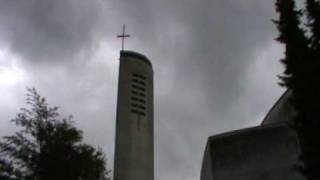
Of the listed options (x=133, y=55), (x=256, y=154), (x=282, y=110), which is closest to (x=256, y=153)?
(x=256, y=154)

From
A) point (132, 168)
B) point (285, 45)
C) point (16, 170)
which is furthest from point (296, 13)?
point (132, 168)

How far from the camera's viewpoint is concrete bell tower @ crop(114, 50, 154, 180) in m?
41.1

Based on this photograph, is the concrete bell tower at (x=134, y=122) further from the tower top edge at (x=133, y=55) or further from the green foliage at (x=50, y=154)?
the green foliage at (x=50, y=154)

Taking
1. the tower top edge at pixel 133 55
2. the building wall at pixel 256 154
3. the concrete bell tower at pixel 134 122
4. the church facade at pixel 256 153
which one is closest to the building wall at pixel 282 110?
the church facade at pixel 256 153

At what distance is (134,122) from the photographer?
4259 centimetres

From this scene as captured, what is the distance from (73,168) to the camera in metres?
15.9

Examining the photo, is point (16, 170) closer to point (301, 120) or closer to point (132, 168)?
point (301, 120)

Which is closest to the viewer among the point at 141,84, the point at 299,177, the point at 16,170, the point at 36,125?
the point at 16,170

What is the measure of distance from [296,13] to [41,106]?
10.0 m

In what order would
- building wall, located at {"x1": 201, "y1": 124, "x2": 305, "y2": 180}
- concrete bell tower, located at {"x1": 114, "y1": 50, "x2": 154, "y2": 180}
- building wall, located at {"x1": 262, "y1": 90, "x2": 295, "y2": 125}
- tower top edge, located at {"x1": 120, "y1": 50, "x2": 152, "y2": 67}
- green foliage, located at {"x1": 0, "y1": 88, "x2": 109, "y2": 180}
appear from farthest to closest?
tower top edge, located at {"x1": 120, "y1": 50, "x2": 152, "y2": 67}, concrete bell tower, located at {"x1": 114, "y1": 50, "x2": 154, "y2": 180}, building wall, located at {"x1": 262, "y1": 90, "x2": 295, "y2": 125}, building wall, located at {"x1": 201, "y1": 124, "x2": 305, "y2": 180}, green foliage, located at {"x1": 0, "y1": 88, "x2": 109, "y2": 180}

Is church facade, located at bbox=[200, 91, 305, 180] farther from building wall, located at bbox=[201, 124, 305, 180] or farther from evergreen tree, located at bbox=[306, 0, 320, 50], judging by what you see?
evergreen tree, located at bbox=[306, 0, 320, 50]

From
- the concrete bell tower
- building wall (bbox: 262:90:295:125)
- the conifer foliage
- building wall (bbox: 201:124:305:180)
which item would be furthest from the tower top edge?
the conifer foliage

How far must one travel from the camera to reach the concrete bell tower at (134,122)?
4106 centimetres

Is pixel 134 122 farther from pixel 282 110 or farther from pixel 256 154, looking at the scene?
pixel 256 154
